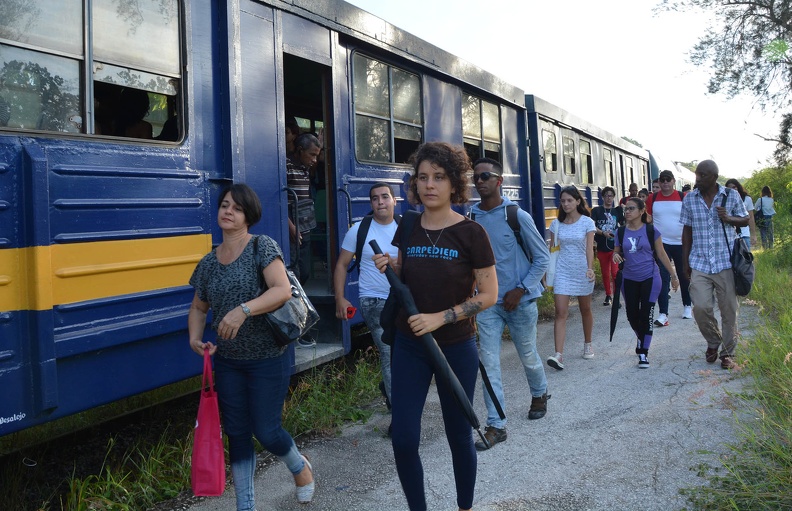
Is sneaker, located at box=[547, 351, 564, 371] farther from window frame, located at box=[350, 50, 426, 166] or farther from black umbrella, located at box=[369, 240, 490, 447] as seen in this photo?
black umbrella, located at box=[369, 240, 490, 447]

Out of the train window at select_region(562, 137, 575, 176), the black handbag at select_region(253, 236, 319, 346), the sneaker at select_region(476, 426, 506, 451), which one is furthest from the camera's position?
the train window at select_region(562, 137, 575, 176)

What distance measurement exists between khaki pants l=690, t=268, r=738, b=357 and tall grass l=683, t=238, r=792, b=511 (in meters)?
0.18

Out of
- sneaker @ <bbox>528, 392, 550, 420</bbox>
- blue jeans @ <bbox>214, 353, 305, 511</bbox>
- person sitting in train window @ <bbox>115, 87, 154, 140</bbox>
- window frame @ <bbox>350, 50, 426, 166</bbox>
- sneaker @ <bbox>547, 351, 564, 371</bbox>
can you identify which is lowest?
sneaker @ <bbox>528, 392, 550, 420</bbox>

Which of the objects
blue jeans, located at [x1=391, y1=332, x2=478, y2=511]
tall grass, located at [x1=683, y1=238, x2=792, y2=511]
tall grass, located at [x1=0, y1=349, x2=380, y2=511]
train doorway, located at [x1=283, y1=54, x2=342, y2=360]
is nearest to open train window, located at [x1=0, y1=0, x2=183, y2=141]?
train doorway, located at [x1=283, y1=54, x2=342, y2=360]

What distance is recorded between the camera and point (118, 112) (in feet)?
11.3

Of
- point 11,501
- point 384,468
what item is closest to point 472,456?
point 384,468

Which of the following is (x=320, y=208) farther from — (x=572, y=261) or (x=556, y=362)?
(x=556, y=362)

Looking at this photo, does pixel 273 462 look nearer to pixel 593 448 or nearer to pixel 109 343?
pixel 109 343

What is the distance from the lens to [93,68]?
3246mm

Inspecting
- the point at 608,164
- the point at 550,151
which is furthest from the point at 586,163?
the point at 550,151

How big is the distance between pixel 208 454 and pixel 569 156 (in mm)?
9815

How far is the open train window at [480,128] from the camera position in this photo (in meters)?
7.45

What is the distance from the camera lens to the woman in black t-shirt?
9.09 ft

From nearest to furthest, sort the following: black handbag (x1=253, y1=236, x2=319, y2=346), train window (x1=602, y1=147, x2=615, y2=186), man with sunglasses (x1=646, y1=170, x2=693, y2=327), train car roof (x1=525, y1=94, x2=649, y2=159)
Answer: black handbag (x1=253, y1=236, x2=319, y2=346) → man with sunglasses (x1=646, y1=170, x2=693, y2=327) → train car roof (x1=525, y1=94, x2=649, y2=159) → train window (x1=602, y1=147, x2=615, y2=186)
